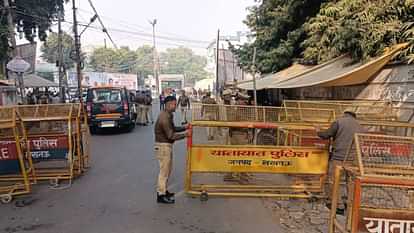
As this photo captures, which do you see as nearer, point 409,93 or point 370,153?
point 370,153

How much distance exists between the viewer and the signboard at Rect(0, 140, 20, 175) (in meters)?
7.18

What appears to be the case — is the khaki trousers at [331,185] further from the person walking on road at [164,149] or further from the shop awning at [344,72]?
the shop awning at [344,72]

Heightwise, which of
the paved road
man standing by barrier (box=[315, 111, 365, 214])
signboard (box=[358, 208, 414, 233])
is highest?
man standing by barrier (box=[315, 111, 365, 214])

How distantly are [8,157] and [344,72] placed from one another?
721 cm

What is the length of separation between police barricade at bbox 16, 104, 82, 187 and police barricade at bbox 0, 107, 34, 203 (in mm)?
377

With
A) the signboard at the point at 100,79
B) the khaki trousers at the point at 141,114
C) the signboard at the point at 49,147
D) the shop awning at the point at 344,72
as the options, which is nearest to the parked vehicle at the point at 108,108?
the khaki trousers at the point at 141,114

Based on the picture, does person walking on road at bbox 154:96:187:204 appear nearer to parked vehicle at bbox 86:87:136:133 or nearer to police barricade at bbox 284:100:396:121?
police barricade at bbox 284:100:396:121

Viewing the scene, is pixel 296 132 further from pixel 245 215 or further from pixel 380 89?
pixel 380 89

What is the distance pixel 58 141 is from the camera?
26.9ft

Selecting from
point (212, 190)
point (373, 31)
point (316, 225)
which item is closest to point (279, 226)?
point (316, 225)

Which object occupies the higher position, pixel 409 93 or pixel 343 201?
pixel 409 93

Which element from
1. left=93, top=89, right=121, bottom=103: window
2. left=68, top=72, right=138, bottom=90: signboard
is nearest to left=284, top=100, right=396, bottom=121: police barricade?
left=93, top=89, right=121, bottom=103: window

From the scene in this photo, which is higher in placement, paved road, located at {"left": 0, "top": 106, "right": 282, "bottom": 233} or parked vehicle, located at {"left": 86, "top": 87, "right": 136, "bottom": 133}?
parked vehicle, located at {"left": 86, "top": 87, "right": 136, "bottom": 133}

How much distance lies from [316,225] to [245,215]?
1.01 metres
